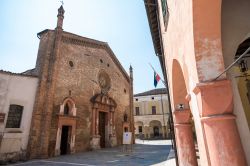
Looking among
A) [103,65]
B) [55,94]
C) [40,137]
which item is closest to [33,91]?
[55,94]

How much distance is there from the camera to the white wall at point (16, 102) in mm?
11055

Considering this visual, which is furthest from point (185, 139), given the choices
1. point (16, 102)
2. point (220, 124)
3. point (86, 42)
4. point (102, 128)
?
point (86, 42)

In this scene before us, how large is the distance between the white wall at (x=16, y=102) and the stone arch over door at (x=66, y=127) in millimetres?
2337

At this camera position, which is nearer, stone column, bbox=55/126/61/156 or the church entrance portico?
stone column, bbox=55/126/61/156

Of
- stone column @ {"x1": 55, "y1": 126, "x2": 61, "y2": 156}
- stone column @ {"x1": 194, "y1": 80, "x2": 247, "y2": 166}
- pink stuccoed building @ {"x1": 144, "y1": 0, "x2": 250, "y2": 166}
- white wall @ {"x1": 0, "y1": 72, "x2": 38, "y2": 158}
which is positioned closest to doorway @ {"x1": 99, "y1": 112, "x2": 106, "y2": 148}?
stone column @ {"x1": 55, "y1": 126, "x2": 61, "y2": 156}

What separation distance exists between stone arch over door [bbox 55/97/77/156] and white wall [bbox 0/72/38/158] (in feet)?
7.67

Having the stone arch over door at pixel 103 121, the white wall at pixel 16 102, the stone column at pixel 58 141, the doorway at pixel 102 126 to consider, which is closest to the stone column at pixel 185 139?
the white wall at pixel 16 102

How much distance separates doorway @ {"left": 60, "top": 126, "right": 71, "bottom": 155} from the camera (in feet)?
47.7

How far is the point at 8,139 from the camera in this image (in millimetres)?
11086

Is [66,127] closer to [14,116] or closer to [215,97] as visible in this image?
[14,116]

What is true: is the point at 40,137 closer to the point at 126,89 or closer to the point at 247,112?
the point at 247,112

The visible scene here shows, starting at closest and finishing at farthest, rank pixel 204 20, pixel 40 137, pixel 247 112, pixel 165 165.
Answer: pixel 204 20
pixel 247 112
pixel 165 165
pixel 40 137

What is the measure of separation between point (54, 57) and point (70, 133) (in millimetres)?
6218

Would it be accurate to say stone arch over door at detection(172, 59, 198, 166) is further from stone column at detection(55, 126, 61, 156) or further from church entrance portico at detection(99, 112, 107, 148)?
church entrance portico at detection(99, 112, 107, 148)
